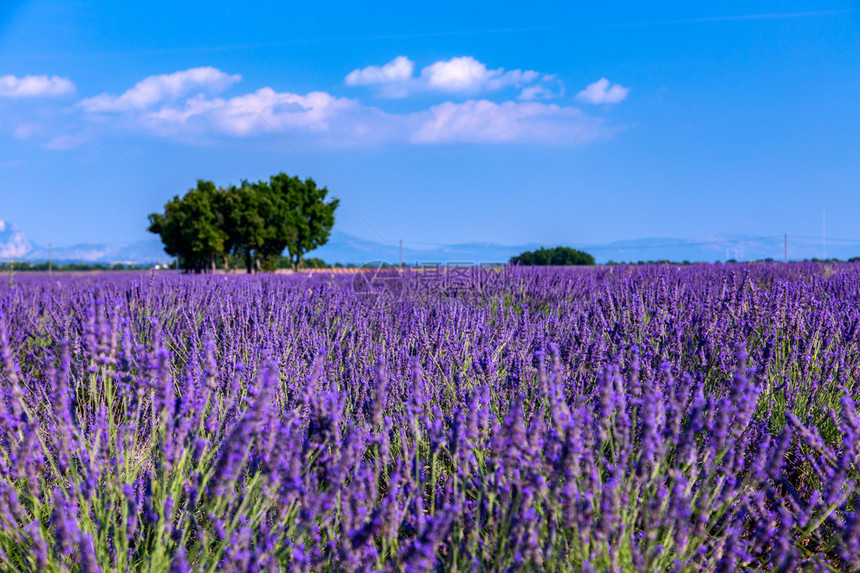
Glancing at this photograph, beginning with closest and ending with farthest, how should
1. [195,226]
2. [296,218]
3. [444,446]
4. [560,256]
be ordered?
[444,446]
[560,256]
[195,226]
[296,218]

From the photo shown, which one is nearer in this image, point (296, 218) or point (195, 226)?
point (195, 226)

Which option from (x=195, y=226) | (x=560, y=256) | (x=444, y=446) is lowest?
(x=444, y=446)

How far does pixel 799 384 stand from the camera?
2.17 metres

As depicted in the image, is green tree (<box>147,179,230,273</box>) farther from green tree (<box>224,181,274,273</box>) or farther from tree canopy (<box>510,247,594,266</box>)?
tree canopy (<box>510,247,594,266</box>)

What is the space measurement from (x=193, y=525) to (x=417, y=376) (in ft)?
2.65

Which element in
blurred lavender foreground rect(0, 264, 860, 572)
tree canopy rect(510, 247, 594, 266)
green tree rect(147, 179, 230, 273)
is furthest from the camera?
green tree rect(147, 179, 230, 273)

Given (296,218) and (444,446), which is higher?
(296,218)

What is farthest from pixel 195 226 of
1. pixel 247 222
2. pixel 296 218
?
pixel 296 218

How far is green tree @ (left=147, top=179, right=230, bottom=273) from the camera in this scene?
32000 mm

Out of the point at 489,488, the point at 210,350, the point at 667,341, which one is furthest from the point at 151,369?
the point at 667,341

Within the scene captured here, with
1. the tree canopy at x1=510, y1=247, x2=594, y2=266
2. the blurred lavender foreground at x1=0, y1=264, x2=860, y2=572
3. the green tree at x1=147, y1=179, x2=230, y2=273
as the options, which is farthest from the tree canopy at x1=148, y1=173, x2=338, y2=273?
the blurred lavender foreground at x1=0, y1=264, x2=860, y2=572

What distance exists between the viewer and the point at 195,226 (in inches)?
1253

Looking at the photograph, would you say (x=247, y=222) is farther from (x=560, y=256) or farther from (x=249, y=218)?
(x=560, y=256)

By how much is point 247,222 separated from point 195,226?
2920 mm
